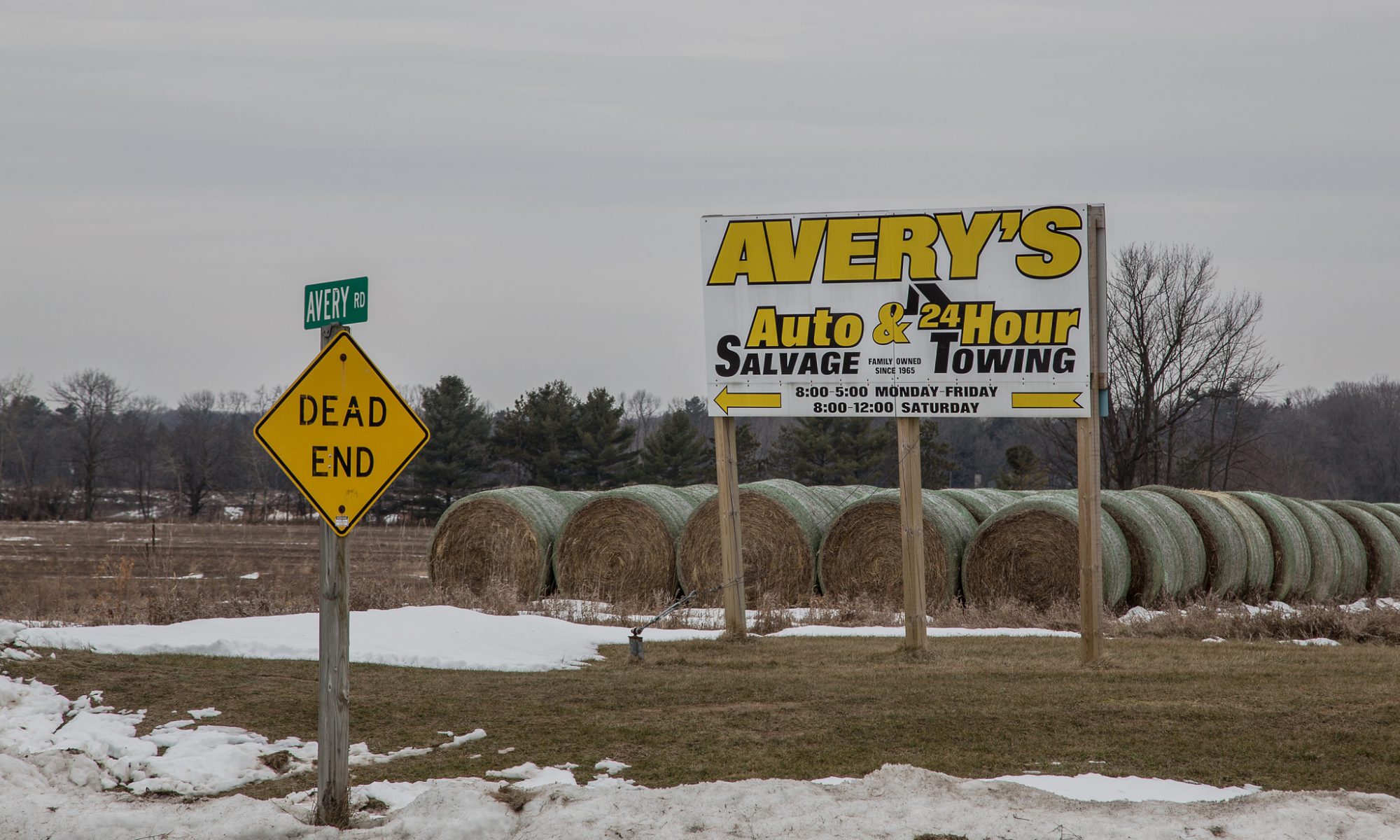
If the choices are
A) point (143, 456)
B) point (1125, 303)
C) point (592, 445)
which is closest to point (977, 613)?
point (1125, 303)

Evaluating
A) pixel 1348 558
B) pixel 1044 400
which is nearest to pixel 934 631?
pixel 1044 400

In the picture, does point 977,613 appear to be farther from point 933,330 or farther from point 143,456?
point 143,456

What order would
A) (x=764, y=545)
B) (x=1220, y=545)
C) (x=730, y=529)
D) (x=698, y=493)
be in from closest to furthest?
(x=730, y=529) < (x=1220, y=545) < (x=764, y=545) < (x=698, y=493)

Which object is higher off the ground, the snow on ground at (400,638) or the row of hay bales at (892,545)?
the row of hay bales at (892,545)

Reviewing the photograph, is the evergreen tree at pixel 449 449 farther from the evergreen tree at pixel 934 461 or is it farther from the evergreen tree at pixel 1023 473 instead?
the evergreen tree at pixel 1023 473

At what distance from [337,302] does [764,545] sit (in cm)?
1261

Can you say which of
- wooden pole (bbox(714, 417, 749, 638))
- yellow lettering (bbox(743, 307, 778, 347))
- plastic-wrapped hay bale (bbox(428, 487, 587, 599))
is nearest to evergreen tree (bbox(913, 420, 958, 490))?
plastic-wrapped hay bale (bbox(428, 487, 587, 599))

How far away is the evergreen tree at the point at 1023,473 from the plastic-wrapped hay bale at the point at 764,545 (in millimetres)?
29473

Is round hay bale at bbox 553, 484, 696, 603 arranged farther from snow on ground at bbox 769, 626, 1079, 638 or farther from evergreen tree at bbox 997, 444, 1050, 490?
evergreen tree at bbox 997, 444, 1050, 490

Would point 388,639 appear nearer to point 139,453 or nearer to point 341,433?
point 341,433

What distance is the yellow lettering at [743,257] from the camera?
12.2 meters

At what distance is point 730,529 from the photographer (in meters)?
12.9

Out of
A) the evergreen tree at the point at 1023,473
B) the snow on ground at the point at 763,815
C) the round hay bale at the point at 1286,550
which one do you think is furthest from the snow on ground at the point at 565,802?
the evergreen tree at the point at 1023,473

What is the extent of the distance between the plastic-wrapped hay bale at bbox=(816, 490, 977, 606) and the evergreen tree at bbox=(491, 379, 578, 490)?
33.6 metres
